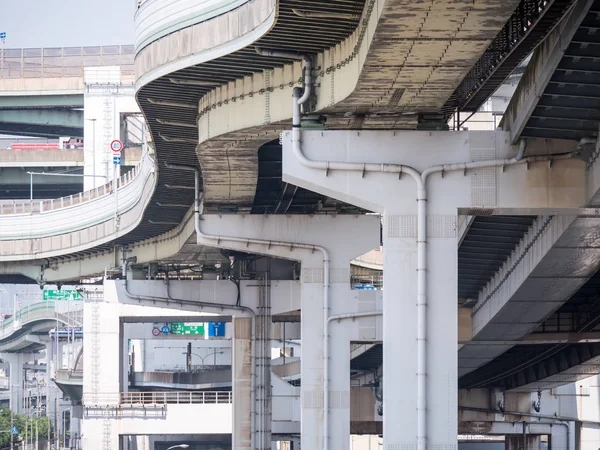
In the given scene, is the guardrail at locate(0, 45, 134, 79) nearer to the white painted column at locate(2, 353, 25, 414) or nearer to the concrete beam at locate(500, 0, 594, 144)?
the white painted column at locate(2, 353, 25, 414)

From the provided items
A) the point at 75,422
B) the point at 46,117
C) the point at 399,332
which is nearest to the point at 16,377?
the point at 75,422

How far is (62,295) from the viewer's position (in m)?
74.8

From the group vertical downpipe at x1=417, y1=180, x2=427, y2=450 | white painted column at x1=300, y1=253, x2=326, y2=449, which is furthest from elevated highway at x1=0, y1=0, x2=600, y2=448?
white painted column at x1=300, y1=253, x2=326, y2=449

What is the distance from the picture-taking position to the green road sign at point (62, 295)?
242 feet

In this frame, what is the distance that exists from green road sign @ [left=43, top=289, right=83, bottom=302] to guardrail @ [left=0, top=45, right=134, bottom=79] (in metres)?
17.1

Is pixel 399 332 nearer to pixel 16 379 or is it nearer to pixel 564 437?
pixel 564 437

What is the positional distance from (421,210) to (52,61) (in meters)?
68.1

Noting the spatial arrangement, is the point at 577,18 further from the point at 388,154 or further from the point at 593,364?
the point at 593,364

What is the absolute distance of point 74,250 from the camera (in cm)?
6219

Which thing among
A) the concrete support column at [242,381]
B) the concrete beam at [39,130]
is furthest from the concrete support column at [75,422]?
the concrete support column at [242,381]

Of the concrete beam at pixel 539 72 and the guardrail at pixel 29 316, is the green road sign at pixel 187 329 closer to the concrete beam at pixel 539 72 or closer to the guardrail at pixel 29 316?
the guardrail at pixel 29 316

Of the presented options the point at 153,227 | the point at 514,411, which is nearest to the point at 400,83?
the point at 153,227

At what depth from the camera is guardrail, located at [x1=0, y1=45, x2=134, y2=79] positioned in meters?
87.2

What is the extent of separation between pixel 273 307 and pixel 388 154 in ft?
90.2
